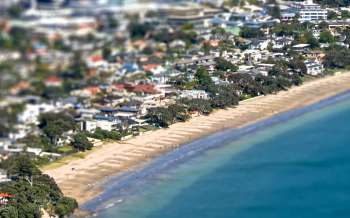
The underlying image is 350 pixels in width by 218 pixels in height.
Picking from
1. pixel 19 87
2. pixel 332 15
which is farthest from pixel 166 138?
pixel 332 15

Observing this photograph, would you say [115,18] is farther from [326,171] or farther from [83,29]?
[326,171]

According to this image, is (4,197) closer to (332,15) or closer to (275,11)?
(275,11)

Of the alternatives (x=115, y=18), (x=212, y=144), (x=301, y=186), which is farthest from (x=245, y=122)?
(x=115, y=18)

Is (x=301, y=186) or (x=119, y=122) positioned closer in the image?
(x=301, y=186)

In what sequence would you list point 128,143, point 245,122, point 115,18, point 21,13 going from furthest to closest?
point 245,122
point 128,143
point 115,18
point 21,13

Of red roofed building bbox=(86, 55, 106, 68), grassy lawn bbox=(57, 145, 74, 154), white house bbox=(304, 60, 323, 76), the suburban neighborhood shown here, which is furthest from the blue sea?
red roofed building bbox=(86, 55, 106, 68)

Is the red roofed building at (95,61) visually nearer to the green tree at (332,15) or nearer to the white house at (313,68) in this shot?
the white house at (313,68)

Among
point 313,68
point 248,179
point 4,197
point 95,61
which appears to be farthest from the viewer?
point 313,68

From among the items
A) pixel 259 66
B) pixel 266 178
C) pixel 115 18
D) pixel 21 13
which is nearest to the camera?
pixel 21 13
